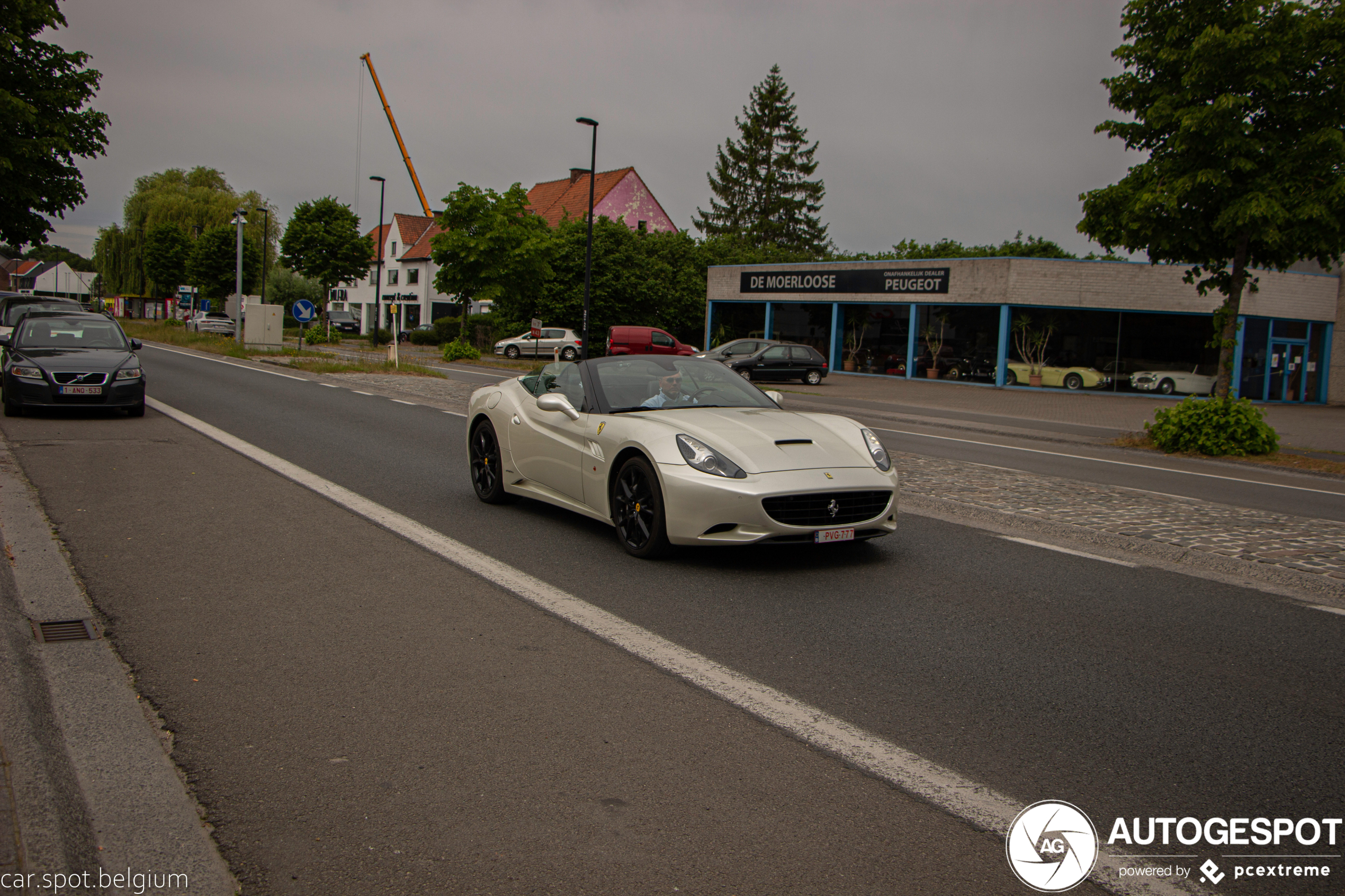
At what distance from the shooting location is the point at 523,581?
19.0 feet

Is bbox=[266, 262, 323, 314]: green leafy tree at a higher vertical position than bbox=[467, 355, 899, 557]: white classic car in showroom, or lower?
higher

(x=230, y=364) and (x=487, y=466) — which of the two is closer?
(x=487, y=466)

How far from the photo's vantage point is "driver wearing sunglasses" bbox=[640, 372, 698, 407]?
23.2 ft

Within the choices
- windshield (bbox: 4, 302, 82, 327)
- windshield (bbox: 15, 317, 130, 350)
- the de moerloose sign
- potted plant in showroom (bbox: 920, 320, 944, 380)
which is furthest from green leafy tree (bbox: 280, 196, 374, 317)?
windshield (bbox: 15, 317, 130, 350)

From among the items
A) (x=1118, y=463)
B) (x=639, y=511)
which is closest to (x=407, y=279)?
(x=1118, y=463)

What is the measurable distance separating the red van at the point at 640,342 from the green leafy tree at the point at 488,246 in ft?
20.6

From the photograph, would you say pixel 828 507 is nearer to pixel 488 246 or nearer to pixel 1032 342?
pixel 1032 342

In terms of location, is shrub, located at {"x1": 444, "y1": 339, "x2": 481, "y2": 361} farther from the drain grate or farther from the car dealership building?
the drain grate

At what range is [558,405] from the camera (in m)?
7.11

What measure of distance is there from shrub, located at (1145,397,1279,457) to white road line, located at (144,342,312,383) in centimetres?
1828

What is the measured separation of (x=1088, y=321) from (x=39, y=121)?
99.8ft

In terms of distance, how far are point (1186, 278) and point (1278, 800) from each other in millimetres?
17120

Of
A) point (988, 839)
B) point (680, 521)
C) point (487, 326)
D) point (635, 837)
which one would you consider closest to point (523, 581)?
point (680, 521)

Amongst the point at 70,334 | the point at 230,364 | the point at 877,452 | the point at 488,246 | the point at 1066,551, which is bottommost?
the point at 1066,551
